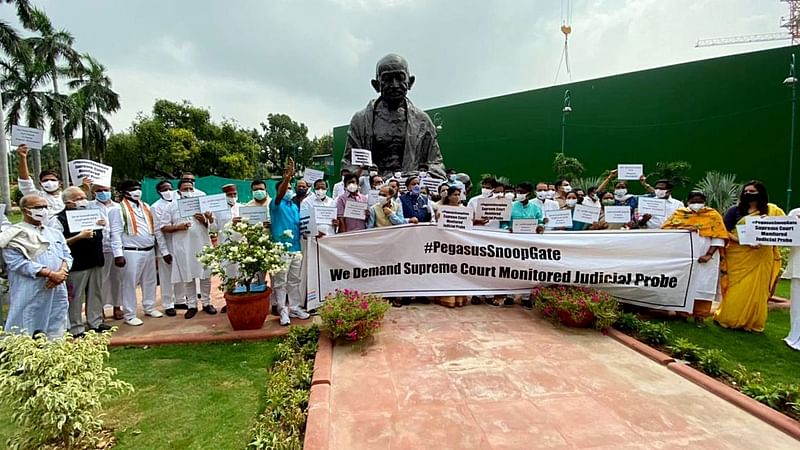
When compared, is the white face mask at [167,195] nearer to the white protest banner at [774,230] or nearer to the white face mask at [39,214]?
the white face mask at [39,214]

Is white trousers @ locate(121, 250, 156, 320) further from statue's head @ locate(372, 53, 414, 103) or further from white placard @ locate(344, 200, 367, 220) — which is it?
statue's head @ locate(372, 53, 414, 103)

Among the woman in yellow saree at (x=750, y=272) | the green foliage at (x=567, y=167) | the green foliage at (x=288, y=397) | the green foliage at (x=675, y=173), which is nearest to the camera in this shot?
the green foliage at (x=288, y=397)

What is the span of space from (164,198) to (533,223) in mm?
4628

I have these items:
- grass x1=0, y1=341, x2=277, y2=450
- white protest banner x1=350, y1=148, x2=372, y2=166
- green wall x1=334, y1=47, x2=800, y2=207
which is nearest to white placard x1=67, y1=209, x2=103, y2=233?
grass x1=0, y1=341, x2=277, y2=450

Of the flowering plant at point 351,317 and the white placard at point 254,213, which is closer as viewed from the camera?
the flowering plant at point 351,317

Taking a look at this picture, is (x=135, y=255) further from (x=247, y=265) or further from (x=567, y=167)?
(x=567, y=167)

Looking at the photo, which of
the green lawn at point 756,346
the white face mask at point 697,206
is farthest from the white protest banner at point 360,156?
the green lawn at point 756,346

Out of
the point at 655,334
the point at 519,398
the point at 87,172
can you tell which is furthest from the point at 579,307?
the point at 87,172

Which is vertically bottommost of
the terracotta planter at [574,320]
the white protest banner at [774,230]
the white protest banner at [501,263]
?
the terracotta planter at [574,320]

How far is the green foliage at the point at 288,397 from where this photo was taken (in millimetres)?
2415

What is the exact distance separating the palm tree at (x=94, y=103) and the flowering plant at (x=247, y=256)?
2996 cm

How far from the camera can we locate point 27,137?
4.16 metres

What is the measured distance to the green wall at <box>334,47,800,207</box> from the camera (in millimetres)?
12852

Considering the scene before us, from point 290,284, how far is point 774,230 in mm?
5283
